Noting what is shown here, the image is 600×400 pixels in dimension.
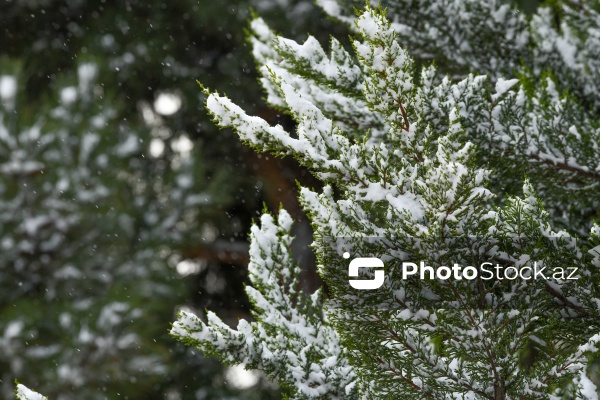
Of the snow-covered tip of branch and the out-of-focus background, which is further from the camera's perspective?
the out-of-focus background

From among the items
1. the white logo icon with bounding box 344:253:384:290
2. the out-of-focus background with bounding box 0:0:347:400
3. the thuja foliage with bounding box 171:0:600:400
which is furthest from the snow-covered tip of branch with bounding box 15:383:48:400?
the out-of-focus background with bounding box 0:0:347:400

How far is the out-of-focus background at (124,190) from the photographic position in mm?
5520

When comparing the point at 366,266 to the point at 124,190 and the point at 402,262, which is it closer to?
the point at 402,262

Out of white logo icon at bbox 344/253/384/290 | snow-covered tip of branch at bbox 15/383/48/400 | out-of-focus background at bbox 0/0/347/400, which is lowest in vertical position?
snow-covered tip of branch at bbox 15/383/48/400

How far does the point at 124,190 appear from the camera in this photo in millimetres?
6590

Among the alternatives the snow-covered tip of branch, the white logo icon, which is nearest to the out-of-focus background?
the snow-covered tip of branch

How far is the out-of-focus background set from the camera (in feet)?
18.1

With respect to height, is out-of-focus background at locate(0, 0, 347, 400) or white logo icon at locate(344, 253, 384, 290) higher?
out-of-focus background at locate(0, 0, 347, 400)

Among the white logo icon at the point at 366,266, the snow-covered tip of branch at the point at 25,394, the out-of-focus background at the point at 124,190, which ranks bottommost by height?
the snow-covered tip of branch at the point at 25,394

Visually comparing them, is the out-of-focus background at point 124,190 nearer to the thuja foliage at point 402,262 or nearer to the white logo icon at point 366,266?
the thuja foliage at point 402,262

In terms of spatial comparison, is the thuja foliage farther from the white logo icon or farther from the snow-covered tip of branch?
the snow-covered tip of branch

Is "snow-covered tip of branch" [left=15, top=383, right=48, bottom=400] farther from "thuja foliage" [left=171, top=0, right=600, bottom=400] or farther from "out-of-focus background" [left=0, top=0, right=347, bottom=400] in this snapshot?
"out-of-focus background" [left=0, top=0, right=347, bottom=400]

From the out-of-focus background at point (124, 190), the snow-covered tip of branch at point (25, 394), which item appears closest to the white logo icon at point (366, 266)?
the snow-covered tip of branch at point (25, 394)

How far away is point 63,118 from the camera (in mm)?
5832
